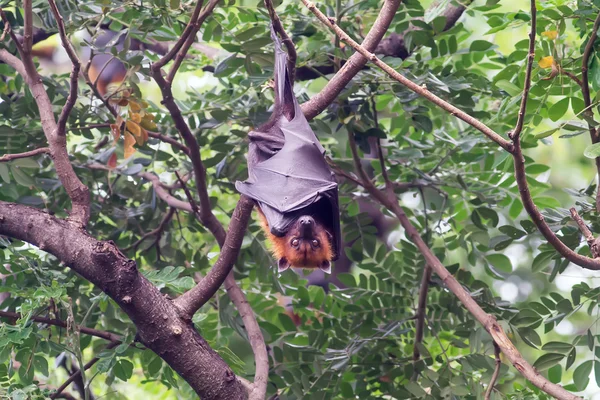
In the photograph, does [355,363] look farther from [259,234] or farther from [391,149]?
[391,149]

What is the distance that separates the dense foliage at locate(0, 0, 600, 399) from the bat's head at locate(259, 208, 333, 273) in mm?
343

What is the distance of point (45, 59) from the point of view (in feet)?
24.1

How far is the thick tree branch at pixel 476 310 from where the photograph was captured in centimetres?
336

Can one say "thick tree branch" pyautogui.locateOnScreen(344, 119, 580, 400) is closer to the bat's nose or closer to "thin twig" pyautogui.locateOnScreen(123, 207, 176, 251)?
the bat's nose

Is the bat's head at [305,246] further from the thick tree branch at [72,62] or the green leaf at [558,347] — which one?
the thick tree branch at [72,62]

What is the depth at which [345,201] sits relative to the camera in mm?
5434

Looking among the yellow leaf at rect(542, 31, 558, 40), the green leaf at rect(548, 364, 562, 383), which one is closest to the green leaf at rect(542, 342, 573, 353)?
the green leaf at rect(548, 364, 562, 383)

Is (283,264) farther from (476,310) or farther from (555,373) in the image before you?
(555,373)

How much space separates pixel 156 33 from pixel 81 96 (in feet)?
3.13

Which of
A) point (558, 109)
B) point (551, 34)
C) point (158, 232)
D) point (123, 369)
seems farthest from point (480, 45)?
point (123, 369)

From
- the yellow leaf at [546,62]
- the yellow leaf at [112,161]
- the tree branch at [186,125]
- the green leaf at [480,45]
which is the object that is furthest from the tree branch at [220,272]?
the green leaf at [480,45]

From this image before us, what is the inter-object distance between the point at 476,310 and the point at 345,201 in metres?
1.74

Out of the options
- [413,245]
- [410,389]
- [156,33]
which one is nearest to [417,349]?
[410,389]

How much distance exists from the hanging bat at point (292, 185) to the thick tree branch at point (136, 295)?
1.00m
